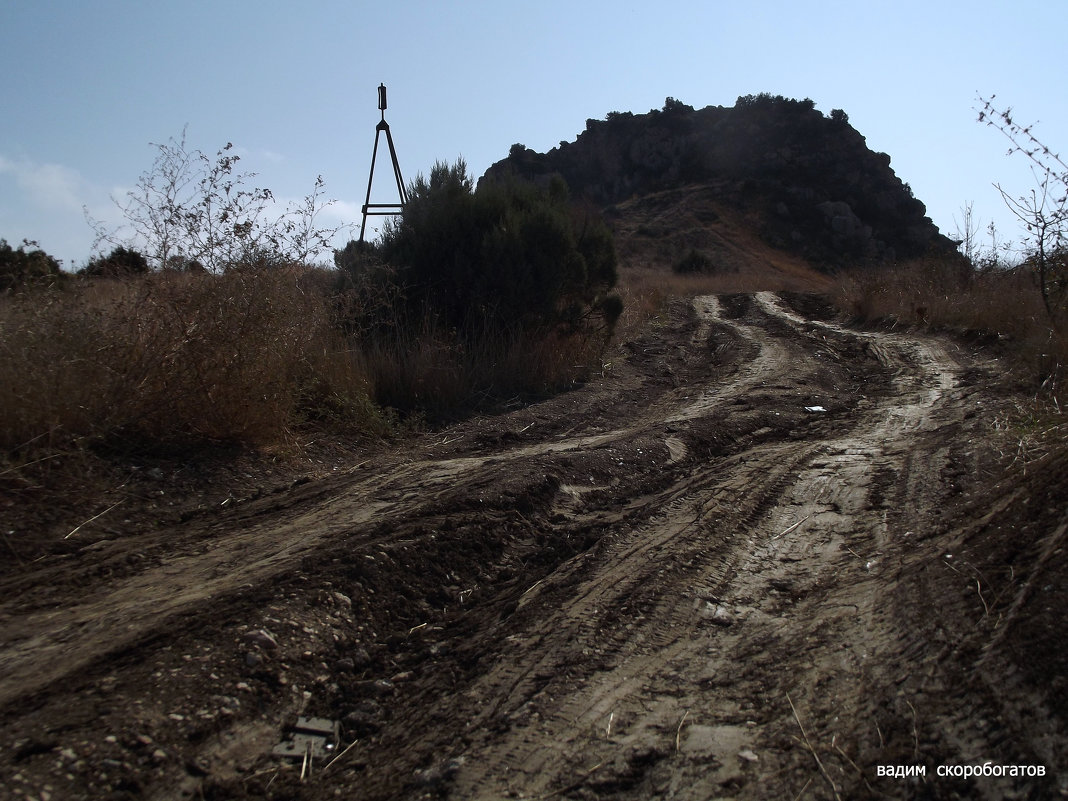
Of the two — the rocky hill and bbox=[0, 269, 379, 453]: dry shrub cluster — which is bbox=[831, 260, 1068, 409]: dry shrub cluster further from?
the rocky hill

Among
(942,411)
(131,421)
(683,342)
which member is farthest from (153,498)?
(683,342)

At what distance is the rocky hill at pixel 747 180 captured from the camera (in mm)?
55312

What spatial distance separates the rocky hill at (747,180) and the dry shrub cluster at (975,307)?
1084 inches

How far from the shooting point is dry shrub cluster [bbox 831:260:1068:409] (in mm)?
7023

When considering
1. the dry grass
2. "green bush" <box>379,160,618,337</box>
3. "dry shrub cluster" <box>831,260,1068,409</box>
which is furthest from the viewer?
"green bush" <box>379,160,618,337</box>

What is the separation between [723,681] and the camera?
268 cm

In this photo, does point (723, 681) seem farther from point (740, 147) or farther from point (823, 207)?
point (740, 147)

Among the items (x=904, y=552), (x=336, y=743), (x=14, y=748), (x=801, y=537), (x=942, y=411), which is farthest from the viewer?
(x=942, y=411)

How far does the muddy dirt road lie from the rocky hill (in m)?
42.0

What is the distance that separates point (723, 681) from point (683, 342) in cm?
1178

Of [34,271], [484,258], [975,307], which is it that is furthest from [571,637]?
[975,307]

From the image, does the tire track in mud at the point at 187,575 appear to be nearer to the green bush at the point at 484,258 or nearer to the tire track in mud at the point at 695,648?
the tire track in mud at the point at 695,648

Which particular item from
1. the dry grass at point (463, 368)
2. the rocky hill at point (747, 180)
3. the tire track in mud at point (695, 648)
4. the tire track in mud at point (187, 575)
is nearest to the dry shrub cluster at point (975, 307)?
the tire track in mud at point (695, 648)

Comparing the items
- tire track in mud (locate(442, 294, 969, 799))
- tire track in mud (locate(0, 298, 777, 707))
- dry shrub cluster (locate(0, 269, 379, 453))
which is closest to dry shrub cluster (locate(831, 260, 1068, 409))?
tire track in mud (locate(442, 294, 969, 799))
